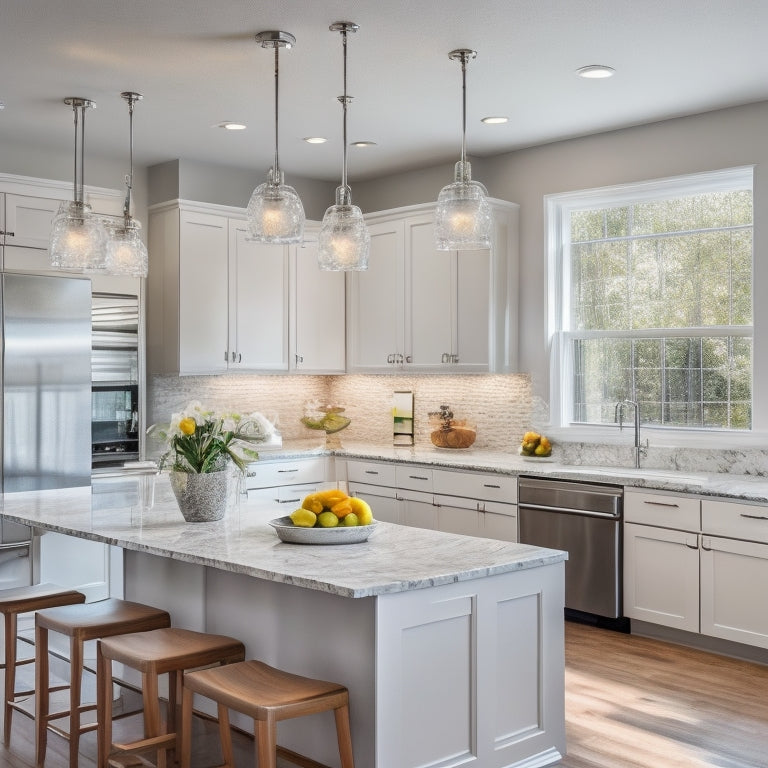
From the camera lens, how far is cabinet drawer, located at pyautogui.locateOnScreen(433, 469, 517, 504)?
562 centimetres

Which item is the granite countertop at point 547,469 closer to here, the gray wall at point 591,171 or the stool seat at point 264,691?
the gray wall at point 591,171

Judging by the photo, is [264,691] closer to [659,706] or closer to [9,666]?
[9,666]

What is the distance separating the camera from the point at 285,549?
10.8 feet

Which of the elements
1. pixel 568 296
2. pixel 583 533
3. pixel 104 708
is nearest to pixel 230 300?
pixel 568 296

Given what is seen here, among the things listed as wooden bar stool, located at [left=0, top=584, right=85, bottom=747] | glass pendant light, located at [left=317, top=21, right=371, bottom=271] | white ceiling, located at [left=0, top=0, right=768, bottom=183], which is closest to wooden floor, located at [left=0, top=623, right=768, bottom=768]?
wooden bar stool, located at [left=0, top=584, right=85, bottom=747]

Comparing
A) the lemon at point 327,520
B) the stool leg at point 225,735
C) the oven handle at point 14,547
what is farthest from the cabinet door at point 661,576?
the oven handle at point 14,547

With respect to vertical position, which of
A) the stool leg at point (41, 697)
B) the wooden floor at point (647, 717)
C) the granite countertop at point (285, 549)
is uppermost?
the granite countertop at point (285, 549)

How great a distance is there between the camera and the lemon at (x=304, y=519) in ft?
11.3

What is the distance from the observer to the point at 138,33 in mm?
4074

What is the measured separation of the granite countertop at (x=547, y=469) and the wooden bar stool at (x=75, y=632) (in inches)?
103

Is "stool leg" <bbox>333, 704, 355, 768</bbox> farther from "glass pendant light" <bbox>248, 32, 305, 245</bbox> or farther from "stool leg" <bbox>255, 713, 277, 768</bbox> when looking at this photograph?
"glass pendant light" <bbox>248, 32, 305, 245</bbox>

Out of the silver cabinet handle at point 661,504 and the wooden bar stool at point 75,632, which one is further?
the silver cabinet handle at point 661,504

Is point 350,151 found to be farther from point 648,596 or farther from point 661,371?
point 648,596

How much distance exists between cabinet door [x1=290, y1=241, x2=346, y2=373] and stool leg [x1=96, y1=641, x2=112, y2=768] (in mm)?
3921
